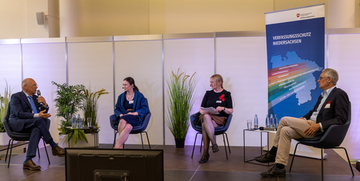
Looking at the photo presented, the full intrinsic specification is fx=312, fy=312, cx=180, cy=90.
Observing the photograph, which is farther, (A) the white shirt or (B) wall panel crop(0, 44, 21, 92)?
(B) wall panel crop(0, 44, 21, 92)

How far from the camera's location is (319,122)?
143 inches

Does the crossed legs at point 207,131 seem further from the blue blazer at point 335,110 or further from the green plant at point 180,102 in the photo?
the blue blazer at point 335,110

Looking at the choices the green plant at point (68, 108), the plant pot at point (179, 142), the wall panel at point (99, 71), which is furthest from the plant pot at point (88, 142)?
the plant pot at point (179, 142)

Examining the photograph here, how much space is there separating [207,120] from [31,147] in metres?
2.46

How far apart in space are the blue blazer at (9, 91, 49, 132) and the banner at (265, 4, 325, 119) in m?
3.63

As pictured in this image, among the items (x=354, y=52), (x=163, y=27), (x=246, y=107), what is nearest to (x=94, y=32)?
(x=163, y=27)

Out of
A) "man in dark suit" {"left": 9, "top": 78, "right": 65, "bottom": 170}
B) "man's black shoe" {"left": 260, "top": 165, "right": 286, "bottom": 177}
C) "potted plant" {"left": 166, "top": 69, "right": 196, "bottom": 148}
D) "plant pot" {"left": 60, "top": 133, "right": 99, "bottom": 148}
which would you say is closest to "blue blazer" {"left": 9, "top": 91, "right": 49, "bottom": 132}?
"man in dark suit" {"left": 9, "top": 78, "right": 65, "bottom": 170}

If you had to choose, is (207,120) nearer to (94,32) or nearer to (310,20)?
(310,20)

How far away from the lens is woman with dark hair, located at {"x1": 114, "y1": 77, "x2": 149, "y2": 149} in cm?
478

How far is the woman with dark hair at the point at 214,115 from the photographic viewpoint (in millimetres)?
4551

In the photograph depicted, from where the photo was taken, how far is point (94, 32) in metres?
7.56

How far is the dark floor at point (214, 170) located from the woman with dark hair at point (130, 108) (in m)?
0.76

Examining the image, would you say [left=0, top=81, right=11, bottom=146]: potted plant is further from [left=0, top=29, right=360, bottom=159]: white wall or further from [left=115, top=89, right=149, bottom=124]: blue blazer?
[left=115, top=89, right=149, bottom=124]: blue blazer

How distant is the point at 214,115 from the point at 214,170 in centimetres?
102
